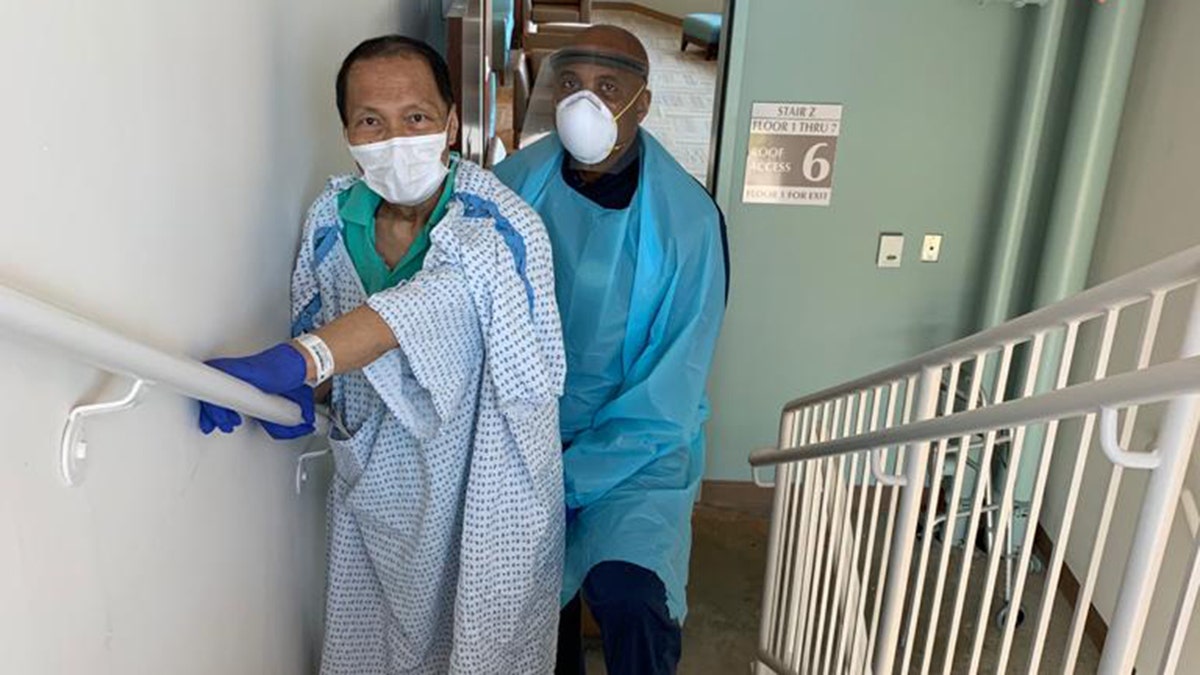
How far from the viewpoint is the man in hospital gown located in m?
1.53

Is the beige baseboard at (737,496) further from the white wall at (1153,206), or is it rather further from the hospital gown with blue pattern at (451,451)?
the hospital gown with blue pattern at (451,451)

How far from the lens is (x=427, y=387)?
1537 mm

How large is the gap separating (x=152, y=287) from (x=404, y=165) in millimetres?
480

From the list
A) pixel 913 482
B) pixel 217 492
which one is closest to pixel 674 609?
pixel 913 482

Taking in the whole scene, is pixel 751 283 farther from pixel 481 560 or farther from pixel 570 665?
pixel 481 560

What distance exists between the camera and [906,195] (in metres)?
3.07

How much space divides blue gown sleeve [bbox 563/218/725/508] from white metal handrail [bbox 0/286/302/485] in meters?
0.83

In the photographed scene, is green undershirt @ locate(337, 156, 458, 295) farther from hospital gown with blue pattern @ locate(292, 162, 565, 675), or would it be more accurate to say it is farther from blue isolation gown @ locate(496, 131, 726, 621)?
blue isolation gown @ locate(496, 131, 726, 621)

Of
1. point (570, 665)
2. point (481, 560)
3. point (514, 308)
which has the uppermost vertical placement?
point (514, 308)

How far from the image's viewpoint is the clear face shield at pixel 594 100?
80.6 inches

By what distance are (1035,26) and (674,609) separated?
1961 millimetres

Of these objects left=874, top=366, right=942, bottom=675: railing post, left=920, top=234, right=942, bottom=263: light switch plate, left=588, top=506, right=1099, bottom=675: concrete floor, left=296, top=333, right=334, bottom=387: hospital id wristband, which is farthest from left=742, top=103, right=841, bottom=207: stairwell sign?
left=296, top=333, right=334, bottom=387: hospital id wristband

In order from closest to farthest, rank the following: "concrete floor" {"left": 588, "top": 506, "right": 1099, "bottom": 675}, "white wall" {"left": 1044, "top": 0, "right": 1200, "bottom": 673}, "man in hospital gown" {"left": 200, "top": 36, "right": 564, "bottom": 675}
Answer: "man in hospital gown" {"left": 200, "top": 36, "right": 564, "bottom": 675} → "white wall" {"left": 1044, "top": 0, "right": 1200, "bottom": 673} → "concrete floor" {"left": 588, "top": 506, "right": 1099, "bottom": 675}

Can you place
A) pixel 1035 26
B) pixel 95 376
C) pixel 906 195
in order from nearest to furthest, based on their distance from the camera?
pixel 95 376 → pixel 1035 26 → pixel 906 195
